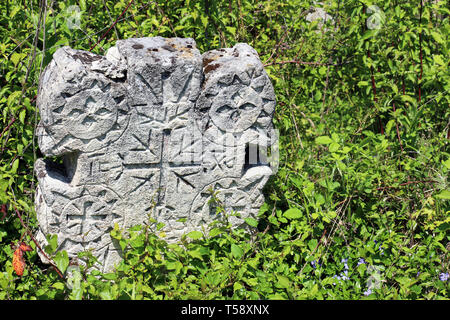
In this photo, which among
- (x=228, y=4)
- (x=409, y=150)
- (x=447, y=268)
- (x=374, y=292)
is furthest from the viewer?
(x=228, y=4)

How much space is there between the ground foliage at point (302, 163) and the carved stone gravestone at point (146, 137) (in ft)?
0.48

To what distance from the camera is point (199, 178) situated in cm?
334

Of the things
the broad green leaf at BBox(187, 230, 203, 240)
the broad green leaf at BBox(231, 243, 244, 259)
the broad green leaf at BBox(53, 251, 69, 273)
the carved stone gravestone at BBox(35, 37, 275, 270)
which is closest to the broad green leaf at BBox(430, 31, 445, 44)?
the carved stone gravestone at BBox(35, 37, 275, 270)

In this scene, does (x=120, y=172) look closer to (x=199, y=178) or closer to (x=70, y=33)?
(x=199, y=178)

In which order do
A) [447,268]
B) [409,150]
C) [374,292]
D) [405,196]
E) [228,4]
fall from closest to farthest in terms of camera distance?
[374,292] → [447,268] → [405,196] → [409,150] → [228,4]

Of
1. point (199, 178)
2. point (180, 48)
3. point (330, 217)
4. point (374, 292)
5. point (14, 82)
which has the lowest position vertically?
point (374, 292)

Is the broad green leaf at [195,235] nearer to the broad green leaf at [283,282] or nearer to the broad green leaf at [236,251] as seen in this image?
the broad green leaf at [236,251]

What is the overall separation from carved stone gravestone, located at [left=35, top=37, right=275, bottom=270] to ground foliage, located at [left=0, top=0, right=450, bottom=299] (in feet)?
0.48

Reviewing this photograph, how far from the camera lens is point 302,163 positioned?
3789 mm

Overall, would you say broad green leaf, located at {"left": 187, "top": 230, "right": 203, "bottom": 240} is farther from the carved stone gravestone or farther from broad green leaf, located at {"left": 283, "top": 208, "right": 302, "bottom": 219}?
broad green leaf, located at {"left": 283, "top": 208, "right": 302, "bottom": 219}

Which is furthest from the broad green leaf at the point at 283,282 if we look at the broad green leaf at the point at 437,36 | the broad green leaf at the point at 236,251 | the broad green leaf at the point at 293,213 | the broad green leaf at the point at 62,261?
the broad green leaf at the point at 437,36

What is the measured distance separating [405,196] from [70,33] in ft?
8.39

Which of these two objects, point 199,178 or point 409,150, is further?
point 409,150

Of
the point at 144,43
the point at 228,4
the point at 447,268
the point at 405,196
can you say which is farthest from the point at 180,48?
the point at 447,268
